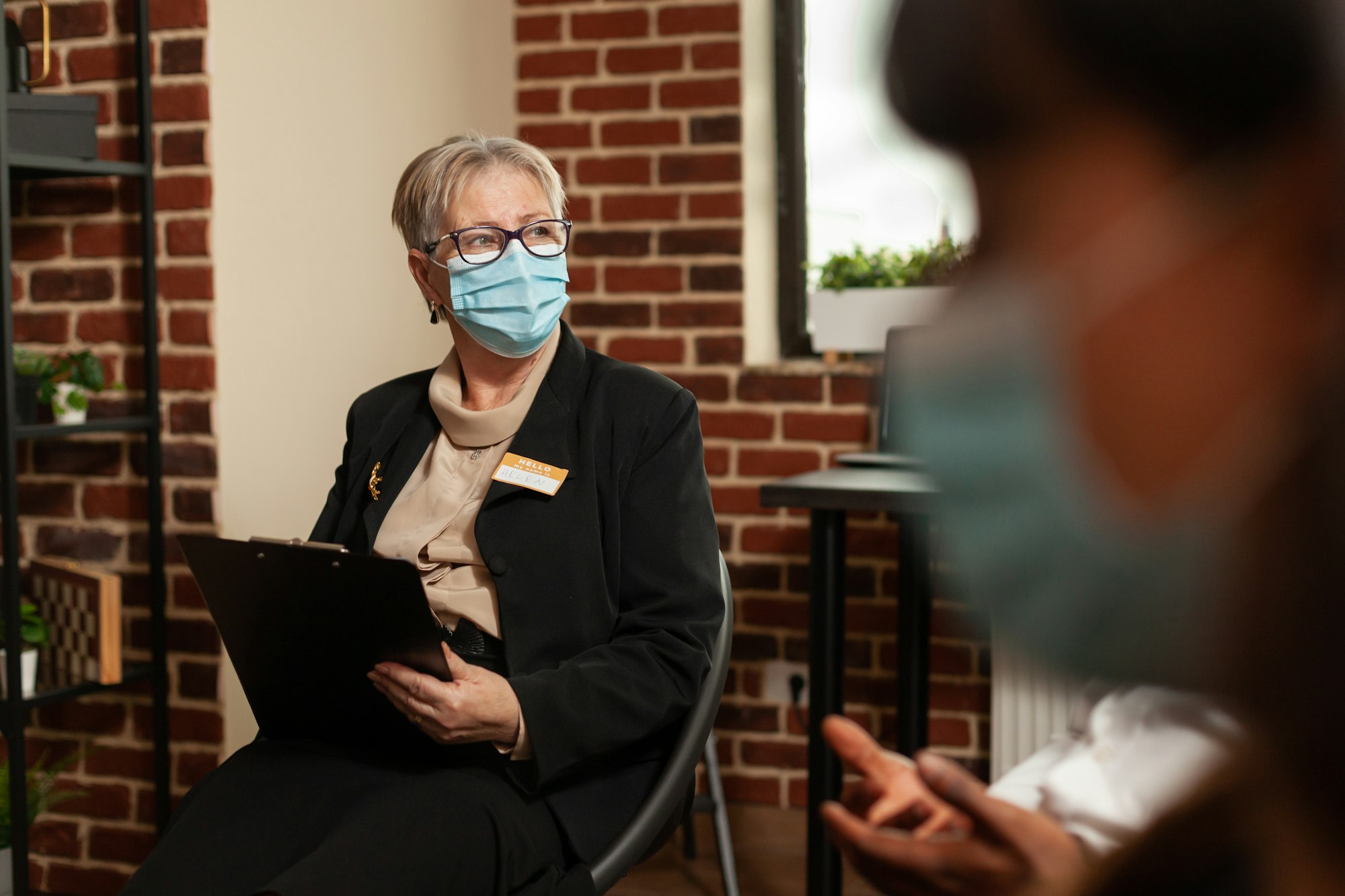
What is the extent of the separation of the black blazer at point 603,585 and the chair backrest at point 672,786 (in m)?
0.03

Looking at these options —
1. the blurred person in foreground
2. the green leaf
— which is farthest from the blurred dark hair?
the green leaf

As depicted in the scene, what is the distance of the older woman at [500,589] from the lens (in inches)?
53.1

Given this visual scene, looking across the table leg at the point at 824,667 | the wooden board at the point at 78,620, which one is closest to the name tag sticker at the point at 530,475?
the table leg at the point at 824,667

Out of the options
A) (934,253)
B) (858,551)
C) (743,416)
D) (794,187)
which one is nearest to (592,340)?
(743,416)

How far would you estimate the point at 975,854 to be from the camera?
46 cm

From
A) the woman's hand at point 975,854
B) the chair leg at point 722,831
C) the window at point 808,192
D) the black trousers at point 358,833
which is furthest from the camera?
the window at point 808,192

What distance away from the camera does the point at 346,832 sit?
129 centimetres

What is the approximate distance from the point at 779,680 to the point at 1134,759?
250cm

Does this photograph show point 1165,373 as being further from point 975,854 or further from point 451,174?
point 451,174

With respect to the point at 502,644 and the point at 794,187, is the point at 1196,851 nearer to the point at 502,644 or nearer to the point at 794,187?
the point at 502,644

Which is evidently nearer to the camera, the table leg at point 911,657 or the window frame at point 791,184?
the table leg at point 911,657

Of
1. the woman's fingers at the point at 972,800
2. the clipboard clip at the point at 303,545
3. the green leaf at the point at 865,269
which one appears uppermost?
the green leaf at the point at 865,269

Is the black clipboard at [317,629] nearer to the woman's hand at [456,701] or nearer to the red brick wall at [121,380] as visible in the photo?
the woman's hand at [456,701]

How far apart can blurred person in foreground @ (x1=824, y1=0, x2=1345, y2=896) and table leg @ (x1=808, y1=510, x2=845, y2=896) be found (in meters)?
1.83
